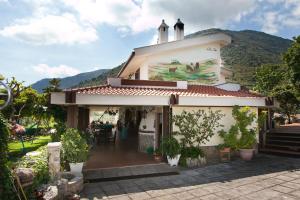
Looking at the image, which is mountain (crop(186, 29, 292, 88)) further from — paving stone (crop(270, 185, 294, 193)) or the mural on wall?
paving stone (crop(270, 185, 294, 193))

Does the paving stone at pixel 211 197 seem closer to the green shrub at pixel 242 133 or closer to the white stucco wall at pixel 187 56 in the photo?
the green shrub at pixel 242 133

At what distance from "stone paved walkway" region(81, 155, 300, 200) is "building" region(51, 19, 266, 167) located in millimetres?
2553

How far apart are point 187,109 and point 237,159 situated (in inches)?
144

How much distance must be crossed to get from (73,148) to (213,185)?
17.5 feet

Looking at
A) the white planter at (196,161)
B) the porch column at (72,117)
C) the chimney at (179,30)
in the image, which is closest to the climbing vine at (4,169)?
the porch column at (72,117)

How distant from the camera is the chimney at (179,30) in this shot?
823 inches

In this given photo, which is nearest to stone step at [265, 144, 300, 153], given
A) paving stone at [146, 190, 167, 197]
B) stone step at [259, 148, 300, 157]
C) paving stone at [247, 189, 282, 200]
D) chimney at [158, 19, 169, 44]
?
stone step at [259, 148, 300, 157]

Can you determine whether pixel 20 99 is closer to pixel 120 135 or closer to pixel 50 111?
pixel 50 111

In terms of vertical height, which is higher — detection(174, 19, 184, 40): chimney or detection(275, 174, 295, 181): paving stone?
detection(174, 19, 184, 40): chimney

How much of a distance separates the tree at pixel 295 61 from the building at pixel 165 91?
9.32 m

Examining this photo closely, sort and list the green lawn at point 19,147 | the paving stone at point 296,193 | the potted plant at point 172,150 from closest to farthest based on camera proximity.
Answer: the paving stone at point 296,193
the potted plant at point 172,150
the green lawn at point 19,147

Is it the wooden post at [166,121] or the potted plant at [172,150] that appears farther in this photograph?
the wooden post at [166,121]

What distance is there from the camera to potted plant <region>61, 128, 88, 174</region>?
9.57 m

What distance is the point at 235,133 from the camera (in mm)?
12672
